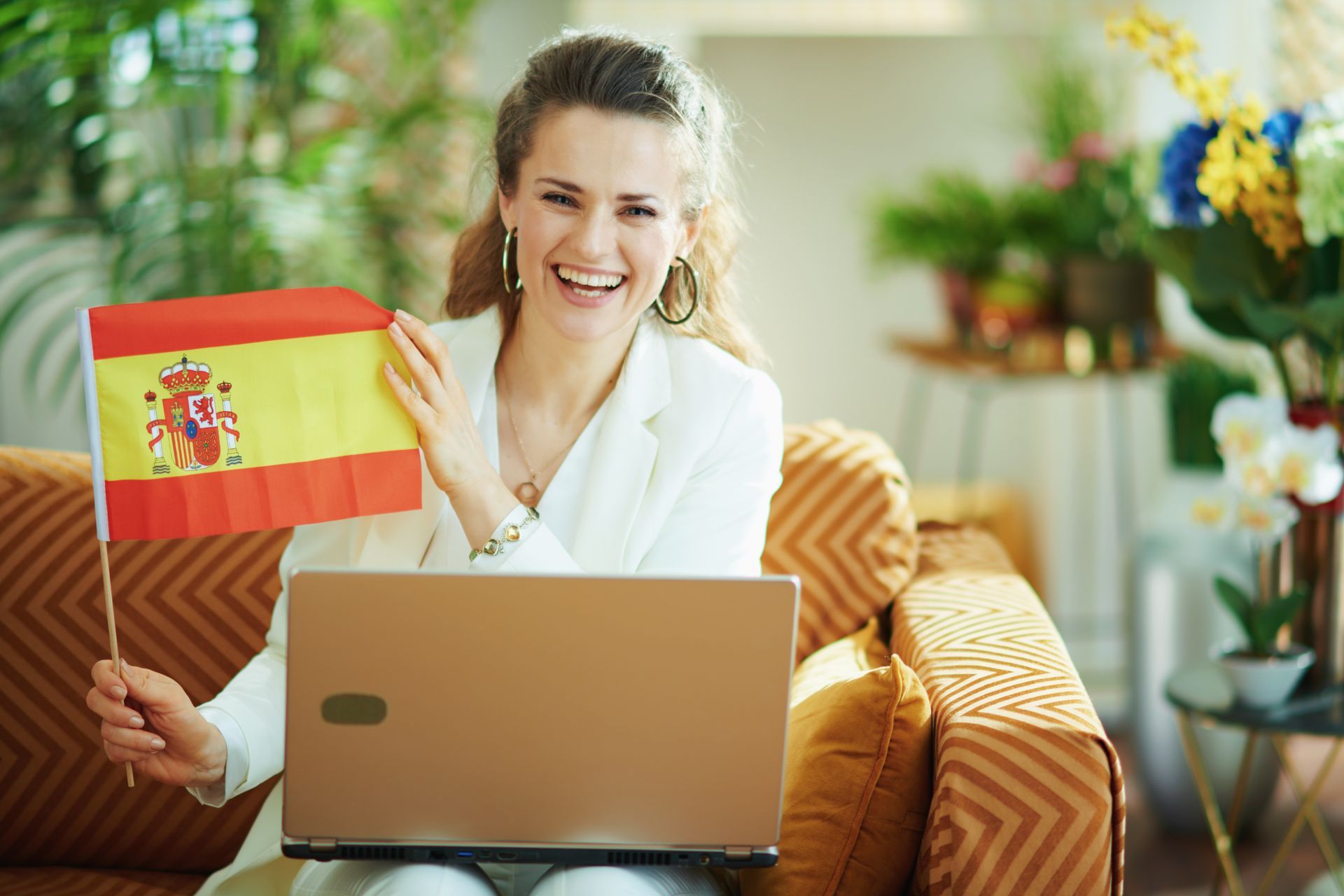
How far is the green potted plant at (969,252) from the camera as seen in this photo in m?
3.16

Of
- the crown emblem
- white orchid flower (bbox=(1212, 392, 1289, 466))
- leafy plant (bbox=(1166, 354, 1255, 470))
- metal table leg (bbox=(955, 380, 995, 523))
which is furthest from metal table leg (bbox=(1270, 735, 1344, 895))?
metal table leg (bbox=(955, 380, 995, 523))

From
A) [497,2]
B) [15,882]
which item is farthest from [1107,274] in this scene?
[15,882]

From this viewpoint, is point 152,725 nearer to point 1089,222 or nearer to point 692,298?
point 692,298

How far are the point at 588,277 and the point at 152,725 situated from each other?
66cm

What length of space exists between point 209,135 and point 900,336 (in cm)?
188

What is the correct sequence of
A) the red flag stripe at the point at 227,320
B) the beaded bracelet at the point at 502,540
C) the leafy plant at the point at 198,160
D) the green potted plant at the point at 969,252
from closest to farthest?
the red flag stripe at the point at 227,320
the beaded bracelet at the point at 502,540
the leafy plant at the point at 198,160
the green potted plant at the point at 969,252

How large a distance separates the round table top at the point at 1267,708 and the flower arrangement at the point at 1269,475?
9 centimetres

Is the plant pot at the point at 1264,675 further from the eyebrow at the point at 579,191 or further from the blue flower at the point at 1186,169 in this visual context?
the eyebrow at the point at 579,191

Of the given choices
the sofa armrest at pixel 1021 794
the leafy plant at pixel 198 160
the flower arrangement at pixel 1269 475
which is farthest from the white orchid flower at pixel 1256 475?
the leafy plant at pixel 198 160

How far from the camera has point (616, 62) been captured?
1.47 m

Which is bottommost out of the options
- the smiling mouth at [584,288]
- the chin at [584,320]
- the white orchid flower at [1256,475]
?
the white orchid flower at [1256,475]

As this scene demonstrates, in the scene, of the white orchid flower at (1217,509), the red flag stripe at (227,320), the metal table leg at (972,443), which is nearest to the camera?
the red flag stripe at (227,320)

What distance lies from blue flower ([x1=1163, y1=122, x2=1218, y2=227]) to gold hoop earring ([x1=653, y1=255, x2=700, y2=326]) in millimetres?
861

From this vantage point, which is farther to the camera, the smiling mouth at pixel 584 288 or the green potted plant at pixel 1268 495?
the green potted plant at pixel 1268 495
